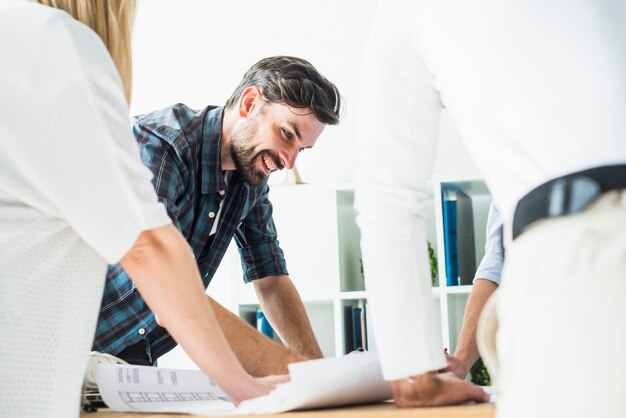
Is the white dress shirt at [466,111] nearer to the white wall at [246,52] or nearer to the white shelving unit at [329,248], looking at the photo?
the white shelving unit at [329,248]

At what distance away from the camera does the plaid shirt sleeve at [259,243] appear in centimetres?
238

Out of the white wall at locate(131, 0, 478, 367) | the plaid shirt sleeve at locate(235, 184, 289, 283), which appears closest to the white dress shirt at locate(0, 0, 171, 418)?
the plaid shirt sleeve at locate(235, 184, 289, 283)

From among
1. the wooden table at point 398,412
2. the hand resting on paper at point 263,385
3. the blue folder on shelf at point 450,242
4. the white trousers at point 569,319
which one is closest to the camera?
the white trousers at point 569,319

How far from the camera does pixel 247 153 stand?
2.22 metres

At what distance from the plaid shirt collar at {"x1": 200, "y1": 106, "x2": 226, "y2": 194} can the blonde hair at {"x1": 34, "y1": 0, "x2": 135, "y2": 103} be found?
0.96m

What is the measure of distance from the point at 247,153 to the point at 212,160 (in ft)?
0.38

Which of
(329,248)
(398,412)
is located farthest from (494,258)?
(329,248)

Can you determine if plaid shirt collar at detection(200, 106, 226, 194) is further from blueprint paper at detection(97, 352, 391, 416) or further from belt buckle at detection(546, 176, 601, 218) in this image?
belt buckle at detection(546, 176, 601, 218)

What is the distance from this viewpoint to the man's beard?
2221 millimetres

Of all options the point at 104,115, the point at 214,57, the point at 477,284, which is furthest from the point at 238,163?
the point at 214,57

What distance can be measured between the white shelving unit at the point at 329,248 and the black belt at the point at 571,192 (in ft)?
8.85

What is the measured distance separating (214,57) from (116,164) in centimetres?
349

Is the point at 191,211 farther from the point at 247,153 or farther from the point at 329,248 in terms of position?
the point at 329,248

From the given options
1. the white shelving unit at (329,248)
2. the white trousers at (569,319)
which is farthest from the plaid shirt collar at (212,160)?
the white trousers at (569,319)
